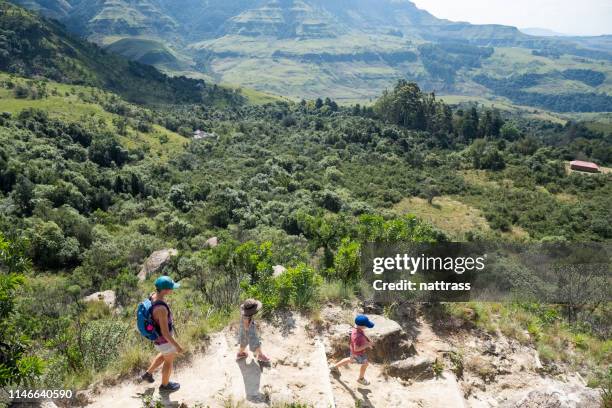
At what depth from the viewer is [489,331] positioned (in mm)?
11945

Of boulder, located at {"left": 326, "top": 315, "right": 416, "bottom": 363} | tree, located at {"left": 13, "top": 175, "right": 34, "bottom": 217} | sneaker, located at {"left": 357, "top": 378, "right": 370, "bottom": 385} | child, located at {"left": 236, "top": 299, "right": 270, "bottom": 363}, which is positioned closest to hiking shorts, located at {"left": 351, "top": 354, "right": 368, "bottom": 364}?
sneaker, located at {"left": 357, "top": 378, "right": 370, "bottom": 385}

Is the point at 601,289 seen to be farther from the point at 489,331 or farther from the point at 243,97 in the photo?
the point at 243,97

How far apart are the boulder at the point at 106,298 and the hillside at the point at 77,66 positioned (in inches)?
3993

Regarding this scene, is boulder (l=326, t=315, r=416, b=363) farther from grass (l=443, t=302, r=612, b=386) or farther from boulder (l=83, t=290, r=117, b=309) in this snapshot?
boulder (l=83, t=290, r=117, b=309)

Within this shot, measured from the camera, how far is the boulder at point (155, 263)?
93.1ft

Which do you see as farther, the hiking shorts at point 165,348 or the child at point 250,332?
the child at point 250,332

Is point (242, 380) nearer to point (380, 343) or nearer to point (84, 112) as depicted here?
point (380, 343)

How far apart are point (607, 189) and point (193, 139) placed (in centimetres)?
7195

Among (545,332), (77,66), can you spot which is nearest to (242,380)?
(545,332)

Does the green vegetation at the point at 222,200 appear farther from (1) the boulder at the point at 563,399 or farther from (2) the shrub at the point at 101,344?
(1) the boulder at the point at 563,399

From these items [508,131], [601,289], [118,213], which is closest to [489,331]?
[601,289]

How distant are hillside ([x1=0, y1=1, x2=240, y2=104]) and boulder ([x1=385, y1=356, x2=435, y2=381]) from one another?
11833 cm

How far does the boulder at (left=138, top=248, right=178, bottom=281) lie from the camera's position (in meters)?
28.4
